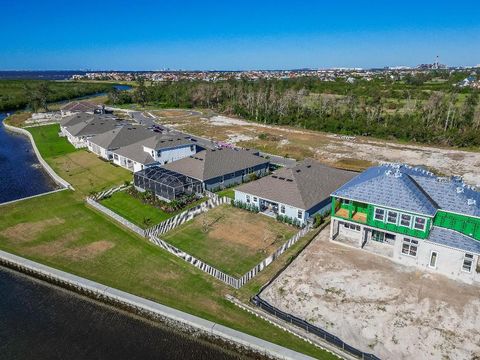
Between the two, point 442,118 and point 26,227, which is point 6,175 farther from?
point 442,118

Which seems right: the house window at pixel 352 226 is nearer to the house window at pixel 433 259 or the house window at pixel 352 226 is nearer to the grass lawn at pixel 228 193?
the house window at pixel 433 259

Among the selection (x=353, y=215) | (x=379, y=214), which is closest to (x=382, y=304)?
(x=379, y=214)

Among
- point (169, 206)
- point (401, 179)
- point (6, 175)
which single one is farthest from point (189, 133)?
point (401, 179)

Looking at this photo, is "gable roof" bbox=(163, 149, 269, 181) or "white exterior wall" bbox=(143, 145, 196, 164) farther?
"white exterior wall" bbox=(143, 145, 196, 164)

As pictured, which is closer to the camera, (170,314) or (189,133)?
(170,314)

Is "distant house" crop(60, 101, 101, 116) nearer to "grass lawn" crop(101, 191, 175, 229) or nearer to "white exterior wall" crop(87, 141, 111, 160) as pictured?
"white exterior wall" crop(87, 141, 111, 160)

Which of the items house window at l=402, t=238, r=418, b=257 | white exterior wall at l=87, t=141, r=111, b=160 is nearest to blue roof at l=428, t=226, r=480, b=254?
house window at l=402, t=238, r=418, b=257
